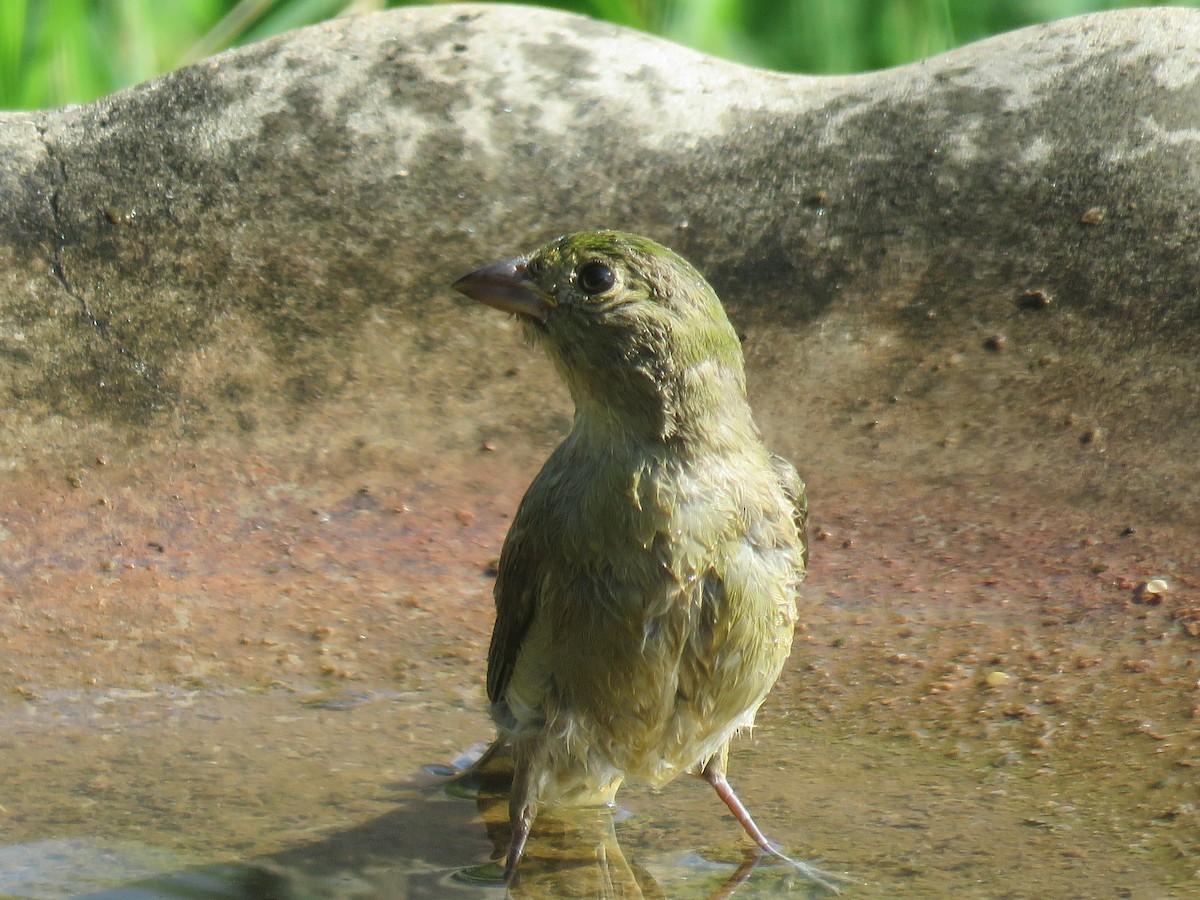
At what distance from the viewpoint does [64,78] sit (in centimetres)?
805

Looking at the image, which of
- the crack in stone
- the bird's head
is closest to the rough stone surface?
the crack in stone

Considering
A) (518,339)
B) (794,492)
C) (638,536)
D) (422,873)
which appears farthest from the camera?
(518,339)

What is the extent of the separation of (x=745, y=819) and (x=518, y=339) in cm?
218

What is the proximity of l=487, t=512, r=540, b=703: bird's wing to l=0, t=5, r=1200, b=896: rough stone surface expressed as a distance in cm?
49

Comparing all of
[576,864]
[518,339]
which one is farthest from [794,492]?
[518,339]

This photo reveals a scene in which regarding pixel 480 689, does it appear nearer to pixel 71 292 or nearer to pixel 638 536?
pixel 638 536

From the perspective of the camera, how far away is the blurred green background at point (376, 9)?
8.07 meters

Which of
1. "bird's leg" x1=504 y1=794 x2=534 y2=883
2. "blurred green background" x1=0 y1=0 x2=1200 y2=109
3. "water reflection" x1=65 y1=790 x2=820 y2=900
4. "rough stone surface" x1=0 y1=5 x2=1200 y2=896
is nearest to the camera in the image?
"water reflection" x1=65 y1=790 x2=820 y2=900

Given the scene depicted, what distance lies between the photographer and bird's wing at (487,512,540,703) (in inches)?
130

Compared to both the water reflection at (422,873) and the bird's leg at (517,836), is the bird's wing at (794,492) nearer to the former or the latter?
the water reflection at (422,873)

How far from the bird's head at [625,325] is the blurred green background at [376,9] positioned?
5136 mm

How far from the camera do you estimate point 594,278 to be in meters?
3.16

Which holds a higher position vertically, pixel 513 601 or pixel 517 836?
pixel 513 601

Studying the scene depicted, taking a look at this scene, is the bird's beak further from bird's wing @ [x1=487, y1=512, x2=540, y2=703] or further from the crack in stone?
the crack in stone
